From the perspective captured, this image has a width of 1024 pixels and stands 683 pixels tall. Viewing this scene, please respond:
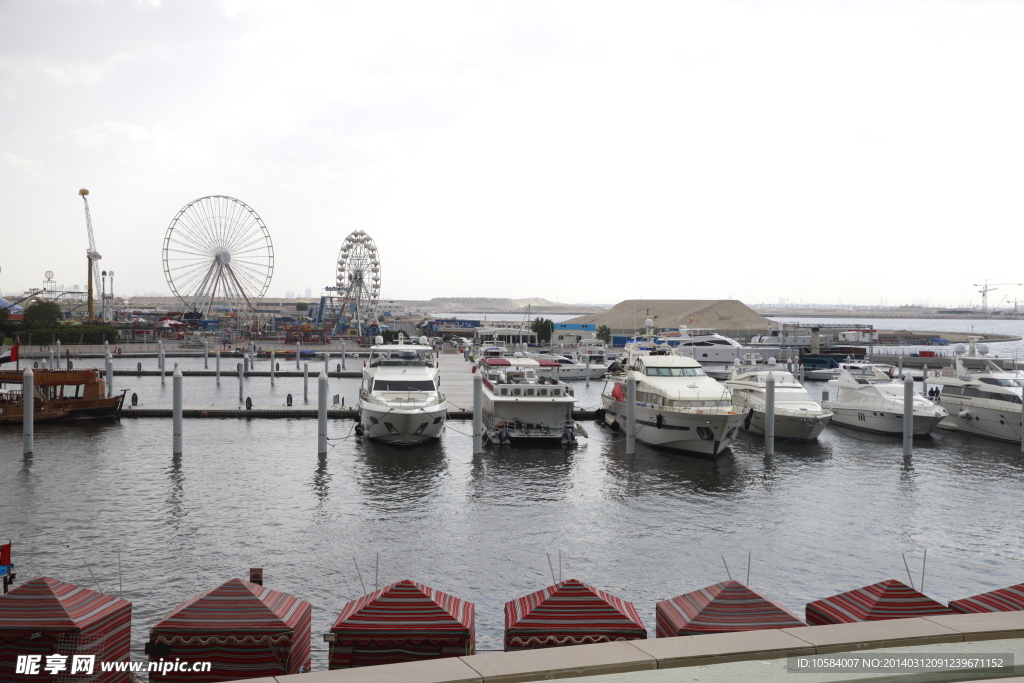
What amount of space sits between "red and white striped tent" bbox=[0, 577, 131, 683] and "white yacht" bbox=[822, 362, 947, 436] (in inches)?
1653

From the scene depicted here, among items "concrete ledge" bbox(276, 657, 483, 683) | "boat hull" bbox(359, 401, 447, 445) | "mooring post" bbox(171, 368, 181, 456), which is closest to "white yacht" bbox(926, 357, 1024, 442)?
"boat hull" bbox(359, 401, 447, 445)

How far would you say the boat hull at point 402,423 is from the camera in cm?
3969

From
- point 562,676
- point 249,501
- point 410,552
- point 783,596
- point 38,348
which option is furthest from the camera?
point 38,348

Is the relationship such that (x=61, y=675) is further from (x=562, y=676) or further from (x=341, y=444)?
(x=341, y=444)

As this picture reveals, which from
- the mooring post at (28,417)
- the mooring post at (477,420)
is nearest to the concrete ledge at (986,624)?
the mooring post at (477,420)

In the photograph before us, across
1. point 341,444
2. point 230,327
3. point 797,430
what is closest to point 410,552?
point 341,444

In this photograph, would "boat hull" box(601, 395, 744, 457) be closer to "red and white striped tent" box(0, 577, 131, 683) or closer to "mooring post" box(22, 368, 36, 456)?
"red and white striped tent" box(0, 577, 131, 683)

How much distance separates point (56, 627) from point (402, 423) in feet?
90.5

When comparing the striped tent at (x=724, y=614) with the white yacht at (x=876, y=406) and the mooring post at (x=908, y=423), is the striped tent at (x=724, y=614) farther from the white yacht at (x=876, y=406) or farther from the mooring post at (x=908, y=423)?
the white yacht at (x=876, y=406)

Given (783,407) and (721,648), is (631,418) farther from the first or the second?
(721,648)

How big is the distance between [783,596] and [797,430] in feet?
79.1

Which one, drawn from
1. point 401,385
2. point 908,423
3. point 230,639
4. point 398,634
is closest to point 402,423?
point 401,385

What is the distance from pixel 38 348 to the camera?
104 m

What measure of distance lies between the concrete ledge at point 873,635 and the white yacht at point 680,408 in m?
25.6
